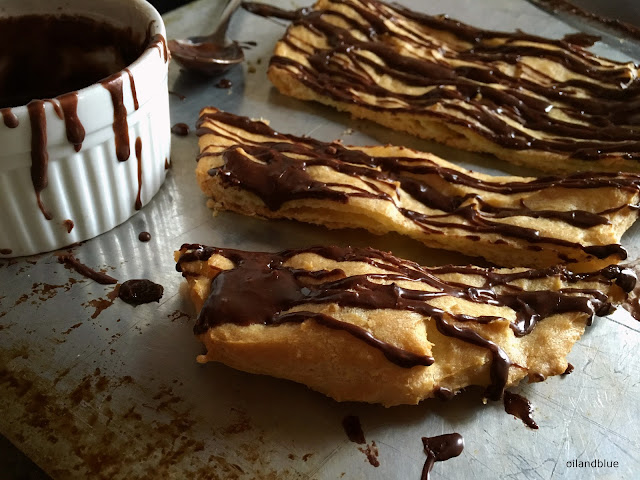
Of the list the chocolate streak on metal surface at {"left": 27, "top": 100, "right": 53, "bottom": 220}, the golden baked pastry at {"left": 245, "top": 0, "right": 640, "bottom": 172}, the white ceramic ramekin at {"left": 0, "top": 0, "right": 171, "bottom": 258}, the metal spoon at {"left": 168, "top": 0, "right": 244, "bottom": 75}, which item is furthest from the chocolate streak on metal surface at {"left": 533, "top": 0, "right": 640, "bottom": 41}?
the chocolate streak on metal surface at {"left": 27, "top": 100, "right": 53, "bottom": 220}

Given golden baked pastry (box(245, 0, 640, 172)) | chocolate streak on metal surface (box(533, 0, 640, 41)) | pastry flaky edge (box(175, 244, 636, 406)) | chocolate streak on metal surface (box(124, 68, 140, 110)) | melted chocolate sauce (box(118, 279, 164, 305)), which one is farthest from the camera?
chocolate streak on metal surface (box(533, 0, 640, 41))

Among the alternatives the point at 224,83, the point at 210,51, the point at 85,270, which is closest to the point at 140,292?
the point at 85,270

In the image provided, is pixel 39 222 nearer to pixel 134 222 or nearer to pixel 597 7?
pixel 134 222

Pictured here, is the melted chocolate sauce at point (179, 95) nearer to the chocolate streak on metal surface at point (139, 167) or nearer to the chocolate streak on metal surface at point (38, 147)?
the chocolate streak on metal surface at point (139, 167)

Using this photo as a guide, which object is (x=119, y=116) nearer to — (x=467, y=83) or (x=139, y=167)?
(x=139, y=167)

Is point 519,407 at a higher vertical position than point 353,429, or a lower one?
higher

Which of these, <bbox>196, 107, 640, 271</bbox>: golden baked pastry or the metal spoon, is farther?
the metal spoon

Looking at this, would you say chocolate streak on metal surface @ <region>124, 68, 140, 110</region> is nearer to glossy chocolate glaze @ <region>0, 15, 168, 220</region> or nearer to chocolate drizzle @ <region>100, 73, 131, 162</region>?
chocolate drizzle @ <region>100, 73, 131, 162</region>

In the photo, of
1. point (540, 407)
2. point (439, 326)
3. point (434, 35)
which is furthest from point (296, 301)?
point (434, 35)
